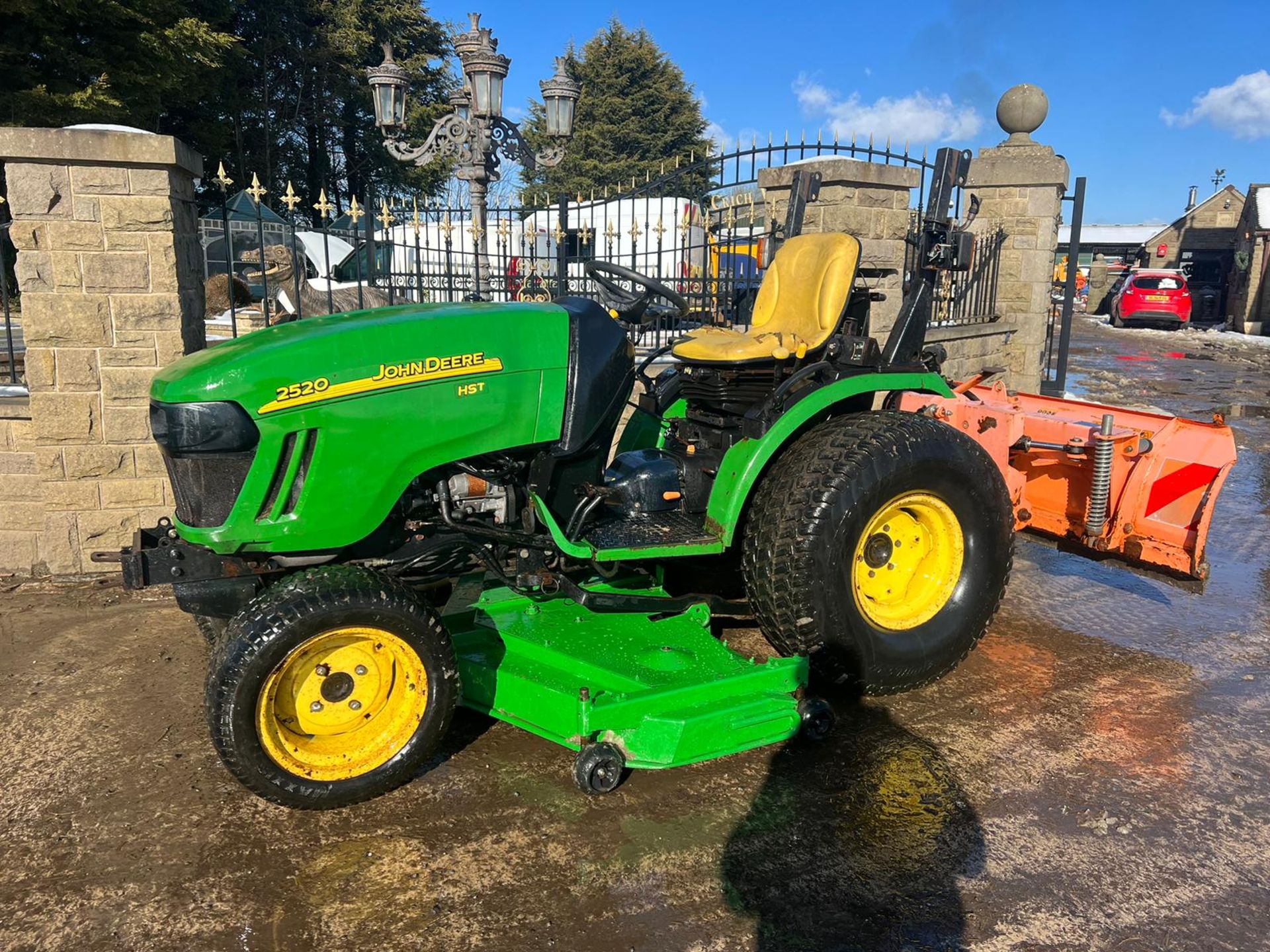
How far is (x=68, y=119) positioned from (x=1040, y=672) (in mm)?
17382

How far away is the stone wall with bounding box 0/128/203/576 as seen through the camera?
4.22 meters

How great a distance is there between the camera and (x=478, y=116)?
8750mm

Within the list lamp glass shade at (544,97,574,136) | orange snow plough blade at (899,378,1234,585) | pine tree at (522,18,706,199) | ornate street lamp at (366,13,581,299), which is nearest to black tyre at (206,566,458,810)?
orange snow plough blade at (899,378,1234,585)

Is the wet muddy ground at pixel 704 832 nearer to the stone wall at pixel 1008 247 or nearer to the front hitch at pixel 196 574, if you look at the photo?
the front hitch at pixel 196 574

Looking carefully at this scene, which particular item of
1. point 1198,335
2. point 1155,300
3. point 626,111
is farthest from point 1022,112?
point 626,111

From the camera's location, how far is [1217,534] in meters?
5.73

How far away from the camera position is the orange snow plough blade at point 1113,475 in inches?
149

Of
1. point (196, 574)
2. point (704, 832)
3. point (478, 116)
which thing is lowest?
point (704, 832)

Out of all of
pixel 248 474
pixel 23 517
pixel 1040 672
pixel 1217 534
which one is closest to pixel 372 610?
pixel 248 474

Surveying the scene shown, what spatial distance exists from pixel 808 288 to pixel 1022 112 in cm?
Answer: 627

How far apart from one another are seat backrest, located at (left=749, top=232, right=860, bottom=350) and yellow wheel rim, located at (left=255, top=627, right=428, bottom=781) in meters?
1.86

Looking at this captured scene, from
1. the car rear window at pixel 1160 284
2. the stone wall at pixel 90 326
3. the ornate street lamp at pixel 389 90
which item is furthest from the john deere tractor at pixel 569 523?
the car rear window at pixel 1160 284

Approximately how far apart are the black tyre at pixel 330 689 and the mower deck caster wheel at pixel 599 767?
42cm

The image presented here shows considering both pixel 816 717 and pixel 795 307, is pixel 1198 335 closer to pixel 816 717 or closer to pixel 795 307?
pixel 795 307
